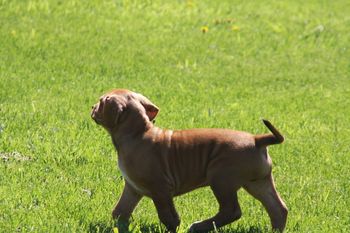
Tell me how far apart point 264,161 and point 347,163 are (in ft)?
8.75

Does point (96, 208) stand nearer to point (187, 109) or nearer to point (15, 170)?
point (15, 170)

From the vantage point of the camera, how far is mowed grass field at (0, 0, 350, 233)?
6602mm

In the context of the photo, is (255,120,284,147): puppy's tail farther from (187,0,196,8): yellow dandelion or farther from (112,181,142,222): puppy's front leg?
(187,0,196,8): yellow dandelion

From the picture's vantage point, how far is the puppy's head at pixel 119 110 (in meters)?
5.83

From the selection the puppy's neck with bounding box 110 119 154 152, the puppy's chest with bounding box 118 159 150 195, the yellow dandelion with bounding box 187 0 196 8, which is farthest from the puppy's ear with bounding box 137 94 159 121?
the yellow dandelion with bounding box 187 0 196 8

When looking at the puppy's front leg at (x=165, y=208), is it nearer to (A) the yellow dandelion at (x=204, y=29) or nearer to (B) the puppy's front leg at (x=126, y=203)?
(B) the puppy's front leg at (x=126, y=203)

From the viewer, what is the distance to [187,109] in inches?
383

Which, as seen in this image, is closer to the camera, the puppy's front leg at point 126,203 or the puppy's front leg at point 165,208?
the puppy's front leg at point 165,208

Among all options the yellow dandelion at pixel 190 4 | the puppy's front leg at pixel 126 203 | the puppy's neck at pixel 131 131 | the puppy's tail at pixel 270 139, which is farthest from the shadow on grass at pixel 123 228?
the yellow dandelion at pixel 190 4

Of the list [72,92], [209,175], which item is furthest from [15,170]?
[72,92]

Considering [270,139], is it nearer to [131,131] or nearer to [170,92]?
[131,131]

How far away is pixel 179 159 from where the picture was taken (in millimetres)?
5852

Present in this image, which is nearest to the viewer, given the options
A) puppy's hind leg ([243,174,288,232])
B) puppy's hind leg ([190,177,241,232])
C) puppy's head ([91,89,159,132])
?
puppy's hind leg ([190,177,241,232])

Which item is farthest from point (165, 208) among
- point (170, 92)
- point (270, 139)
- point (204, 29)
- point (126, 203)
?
point (204, 29)
